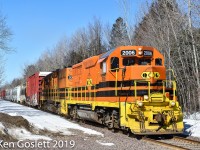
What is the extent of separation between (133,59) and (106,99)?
211cm

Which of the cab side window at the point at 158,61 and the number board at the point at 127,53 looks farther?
the cab side window at the point at 158,61

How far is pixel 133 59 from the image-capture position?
14.4m

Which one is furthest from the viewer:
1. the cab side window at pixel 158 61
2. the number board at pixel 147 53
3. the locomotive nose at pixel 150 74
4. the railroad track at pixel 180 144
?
the cab side window at pixel 158 61

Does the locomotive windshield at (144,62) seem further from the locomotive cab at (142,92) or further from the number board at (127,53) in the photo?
the number board at (127,53)

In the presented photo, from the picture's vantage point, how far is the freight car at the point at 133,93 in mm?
12773

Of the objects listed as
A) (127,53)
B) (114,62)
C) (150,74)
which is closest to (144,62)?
(127,53)

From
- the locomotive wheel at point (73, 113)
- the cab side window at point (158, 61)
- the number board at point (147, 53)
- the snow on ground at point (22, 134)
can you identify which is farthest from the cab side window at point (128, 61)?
the locomotive wheel at point (73, 113)

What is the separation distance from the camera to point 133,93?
13234 mm

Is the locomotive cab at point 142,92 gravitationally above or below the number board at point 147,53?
below

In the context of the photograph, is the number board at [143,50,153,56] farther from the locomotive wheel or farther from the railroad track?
the locomotive wheel

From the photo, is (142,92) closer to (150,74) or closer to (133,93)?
(133,93)

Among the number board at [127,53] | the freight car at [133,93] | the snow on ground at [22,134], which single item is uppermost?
the number board at [127,53]

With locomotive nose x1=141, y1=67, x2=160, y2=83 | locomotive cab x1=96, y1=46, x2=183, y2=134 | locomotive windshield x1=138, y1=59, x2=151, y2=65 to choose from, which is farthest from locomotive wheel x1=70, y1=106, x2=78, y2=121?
locomotive nose x1=141, y1=67, x2=160, y2=83

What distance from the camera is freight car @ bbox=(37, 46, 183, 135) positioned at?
1277 cm
